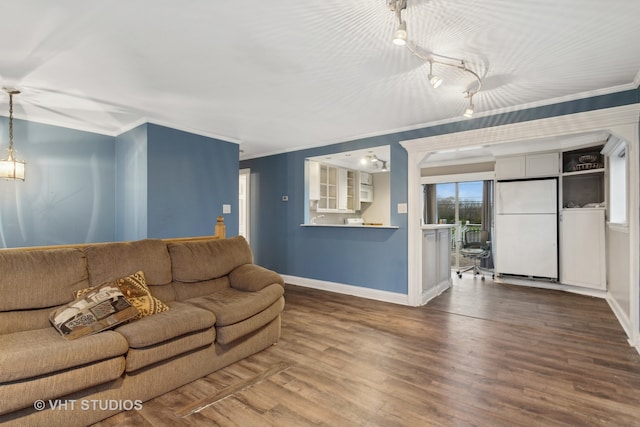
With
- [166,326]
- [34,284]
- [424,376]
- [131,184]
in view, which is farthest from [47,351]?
[131,184]

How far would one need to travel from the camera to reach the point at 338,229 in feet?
16.3

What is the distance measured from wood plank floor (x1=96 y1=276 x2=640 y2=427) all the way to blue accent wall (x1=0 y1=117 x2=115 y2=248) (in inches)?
119

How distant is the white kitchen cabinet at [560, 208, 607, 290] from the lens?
4.71m

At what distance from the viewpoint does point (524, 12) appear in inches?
74.3

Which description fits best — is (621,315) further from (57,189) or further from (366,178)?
(57,189)

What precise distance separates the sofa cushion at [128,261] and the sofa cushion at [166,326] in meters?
0.43

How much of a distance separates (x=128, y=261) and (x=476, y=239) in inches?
247

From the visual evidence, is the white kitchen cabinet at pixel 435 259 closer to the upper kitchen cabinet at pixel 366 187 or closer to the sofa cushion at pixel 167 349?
the upper kitchen cabinet at pixel 366 187

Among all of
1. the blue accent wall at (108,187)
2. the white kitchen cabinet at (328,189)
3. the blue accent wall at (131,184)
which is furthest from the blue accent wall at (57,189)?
the white kitchen cabinet at (328,189)

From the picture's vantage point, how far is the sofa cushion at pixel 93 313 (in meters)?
1.93

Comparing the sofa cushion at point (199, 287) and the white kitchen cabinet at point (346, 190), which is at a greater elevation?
the white kitchen cabinet at point (346, 190)

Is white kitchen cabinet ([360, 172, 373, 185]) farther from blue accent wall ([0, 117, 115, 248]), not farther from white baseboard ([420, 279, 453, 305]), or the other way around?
blue accent wall ([0, 117, 115, 248])

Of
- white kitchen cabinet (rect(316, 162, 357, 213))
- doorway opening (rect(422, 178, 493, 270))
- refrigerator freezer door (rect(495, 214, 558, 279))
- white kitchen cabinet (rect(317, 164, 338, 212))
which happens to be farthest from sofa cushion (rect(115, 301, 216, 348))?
doorway opening (rect(422, 178, 493, 270))

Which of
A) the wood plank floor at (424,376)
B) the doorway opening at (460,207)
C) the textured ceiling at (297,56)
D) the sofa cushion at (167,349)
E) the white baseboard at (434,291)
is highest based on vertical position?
the textured ceiling at (297,56)
